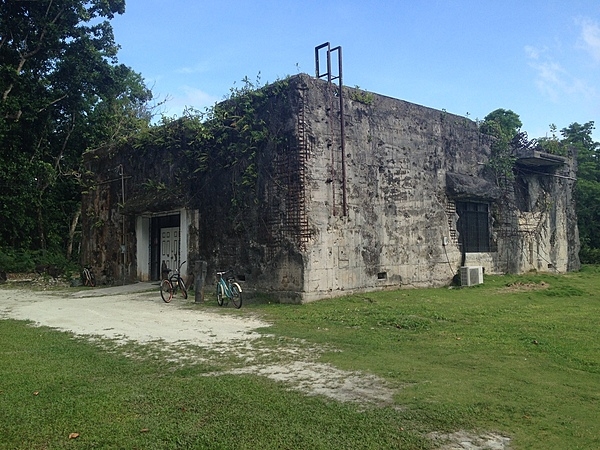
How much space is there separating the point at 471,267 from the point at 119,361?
11.1m

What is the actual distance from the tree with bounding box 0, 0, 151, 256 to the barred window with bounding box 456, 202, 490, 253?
13.9 meters

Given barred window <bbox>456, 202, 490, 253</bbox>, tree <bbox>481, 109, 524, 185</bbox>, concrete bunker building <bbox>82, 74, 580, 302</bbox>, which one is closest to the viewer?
concrete bunker building <bbox>82, 74, 580, 302</bbox>

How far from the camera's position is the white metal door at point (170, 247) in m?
16.0

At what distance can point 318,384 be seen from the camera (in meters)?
5.22

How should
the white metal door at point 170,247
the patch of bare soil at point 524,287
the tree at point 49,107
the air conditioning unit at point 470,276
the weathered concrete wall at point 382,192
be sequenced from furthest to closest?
the tree at point 49,107 → the white metal door at point 170,247 → the air conditioning unit at point 470,276 → the patch of bare soil at point 524,287 → the weathered concrete wall at point 382,192

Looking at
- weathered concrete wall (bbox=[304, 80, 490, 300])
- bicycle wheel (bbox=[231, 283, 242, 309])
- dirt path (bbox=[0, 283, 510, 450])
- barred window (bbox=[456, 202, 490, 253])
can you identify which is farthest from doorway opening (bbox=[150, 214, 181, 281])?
barred window (bbox=[456, 202, 490, 253])

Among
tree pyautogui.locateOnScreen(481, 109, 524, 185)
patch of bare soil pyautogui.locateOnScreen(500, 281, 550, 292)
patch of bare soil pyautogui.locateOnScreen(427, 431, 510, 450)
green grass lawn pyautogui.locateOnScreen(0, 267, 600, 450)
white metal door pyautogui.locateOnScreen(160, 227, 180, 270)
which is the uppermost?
tree pyautogui.locateOnScreen(481, 109, 524, 185)

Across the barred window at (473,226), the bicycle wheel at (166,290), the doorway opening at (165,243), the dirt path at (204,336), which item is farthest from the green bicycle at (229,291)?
the barred window at (473,226)

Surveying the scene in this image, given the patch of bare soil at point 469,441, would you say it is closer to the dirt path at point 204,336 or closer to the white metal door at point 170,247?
the dirt path at point 204,336

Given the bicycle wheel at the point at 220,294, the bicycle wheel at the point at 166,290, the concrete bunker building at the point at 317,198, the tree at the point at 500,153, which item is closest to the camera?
the bicycle wheel at the point at 220,294

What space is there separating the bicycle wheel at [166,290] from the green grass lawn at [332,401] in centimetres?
395

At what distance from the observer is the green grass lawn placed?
3.85 metres

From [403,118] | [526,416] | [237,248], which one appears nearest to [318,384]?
[526,416]

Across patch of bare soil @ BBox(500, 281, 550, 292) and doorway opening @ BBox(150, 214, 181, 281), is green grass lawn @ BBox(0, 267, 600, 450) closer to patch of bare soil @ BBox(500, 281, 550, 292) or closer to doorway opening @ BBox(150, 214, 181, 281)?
patch of bare soil @ BBox(500, 281, 550, 292)
